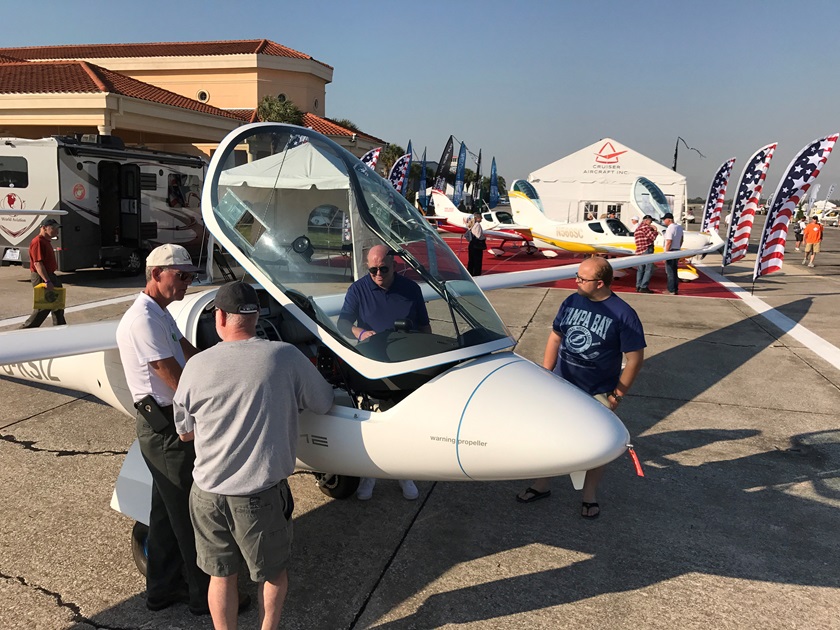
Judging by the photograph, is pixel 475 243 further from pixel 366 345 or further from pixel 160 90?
pixel 160 90

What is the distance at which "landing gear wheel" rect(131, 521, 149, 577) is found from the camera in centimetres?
312

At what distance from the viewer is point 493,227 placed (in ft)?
71.6

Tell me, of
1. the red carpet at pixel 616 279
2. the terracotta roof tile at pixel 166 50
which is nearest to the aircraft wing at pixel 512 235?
the red carpet at pixel 616 279

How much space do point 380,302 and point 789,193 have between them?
1208 centimetres

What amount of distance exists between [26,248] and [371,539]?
1153 centimetres

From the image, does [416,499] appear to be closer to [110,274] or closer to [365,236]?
[365,236]

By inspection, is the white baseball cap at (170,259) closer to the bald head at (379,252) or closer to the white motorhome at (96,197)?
the bald head at (379,252)

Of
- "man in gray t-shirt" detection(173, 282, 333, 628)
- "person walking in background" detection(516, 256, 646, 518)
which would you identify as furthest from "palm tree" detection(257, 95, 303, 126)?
"man in gray t-shirt" detection(173, 282, 333, 628)

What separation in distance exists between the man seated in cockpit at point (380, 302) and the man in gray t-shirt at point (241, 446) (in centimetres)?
67

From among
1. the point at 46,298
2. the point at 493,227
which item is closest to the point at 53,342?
the point at 46,298

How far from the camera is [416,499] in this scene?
405 cm

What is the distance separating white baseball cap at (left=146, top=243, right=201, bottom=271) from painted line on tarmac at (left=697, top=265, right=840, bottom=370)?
7.76 meters

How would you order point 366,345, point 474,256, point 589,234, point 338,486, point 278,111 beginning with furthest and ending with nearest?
point 278,111, point 589,234, point 474,256, point 338,486, point 366,345

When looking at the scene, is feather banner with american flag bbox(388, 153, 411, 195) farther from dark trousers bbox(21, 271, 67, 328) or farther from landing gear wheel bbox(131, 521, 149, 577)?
landing gear wheel bbox(131, 521, 149, 577)
